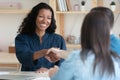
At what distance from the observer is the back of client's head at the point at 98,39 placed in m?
1.19

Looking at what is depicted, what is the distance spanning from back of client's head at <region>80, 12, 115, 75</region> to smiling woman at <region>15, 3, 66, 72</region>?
963 millimetres

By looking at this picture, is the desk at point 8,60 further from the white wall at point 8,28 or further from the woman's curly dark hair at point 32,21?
the woman's curly dark hair at point 32,21

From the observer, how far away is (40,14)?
228 cm

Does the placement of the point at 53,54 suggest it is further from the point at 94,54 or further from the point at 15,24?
the point at 15,24

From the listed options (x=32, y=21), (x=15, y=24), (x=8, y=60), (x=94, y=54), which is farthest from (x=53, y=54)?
(x=15, y=24)

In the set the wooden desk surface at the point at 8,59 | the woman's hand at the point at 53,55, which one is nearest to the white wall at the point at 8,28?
the wooden desk surface at the point at 8,59

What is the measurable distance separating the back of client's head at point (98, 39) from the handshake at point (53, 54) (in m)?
0.87

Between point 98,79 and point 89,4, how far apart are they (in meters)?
2.64

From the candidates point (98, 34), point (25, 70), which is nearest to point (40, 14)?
point (25, 70)

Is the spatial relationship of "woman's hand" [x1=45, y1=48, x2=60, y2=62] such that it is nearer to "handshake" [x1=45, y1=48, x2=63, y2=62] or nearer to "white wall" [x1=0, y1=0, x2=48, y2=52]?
"handshake" [x1=45, y1=48, x2=63, y2=62]

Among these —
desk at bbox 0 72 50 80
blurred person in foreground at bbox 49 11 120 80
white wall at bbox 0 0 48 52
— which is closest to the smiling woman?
desk at bbox 0 72 50 80

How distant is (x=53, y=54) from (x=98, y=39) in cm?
94

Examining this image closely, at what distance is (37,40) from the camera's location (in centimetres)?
229

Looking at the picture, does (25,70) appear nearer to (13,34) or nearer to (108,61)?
(108,61)
